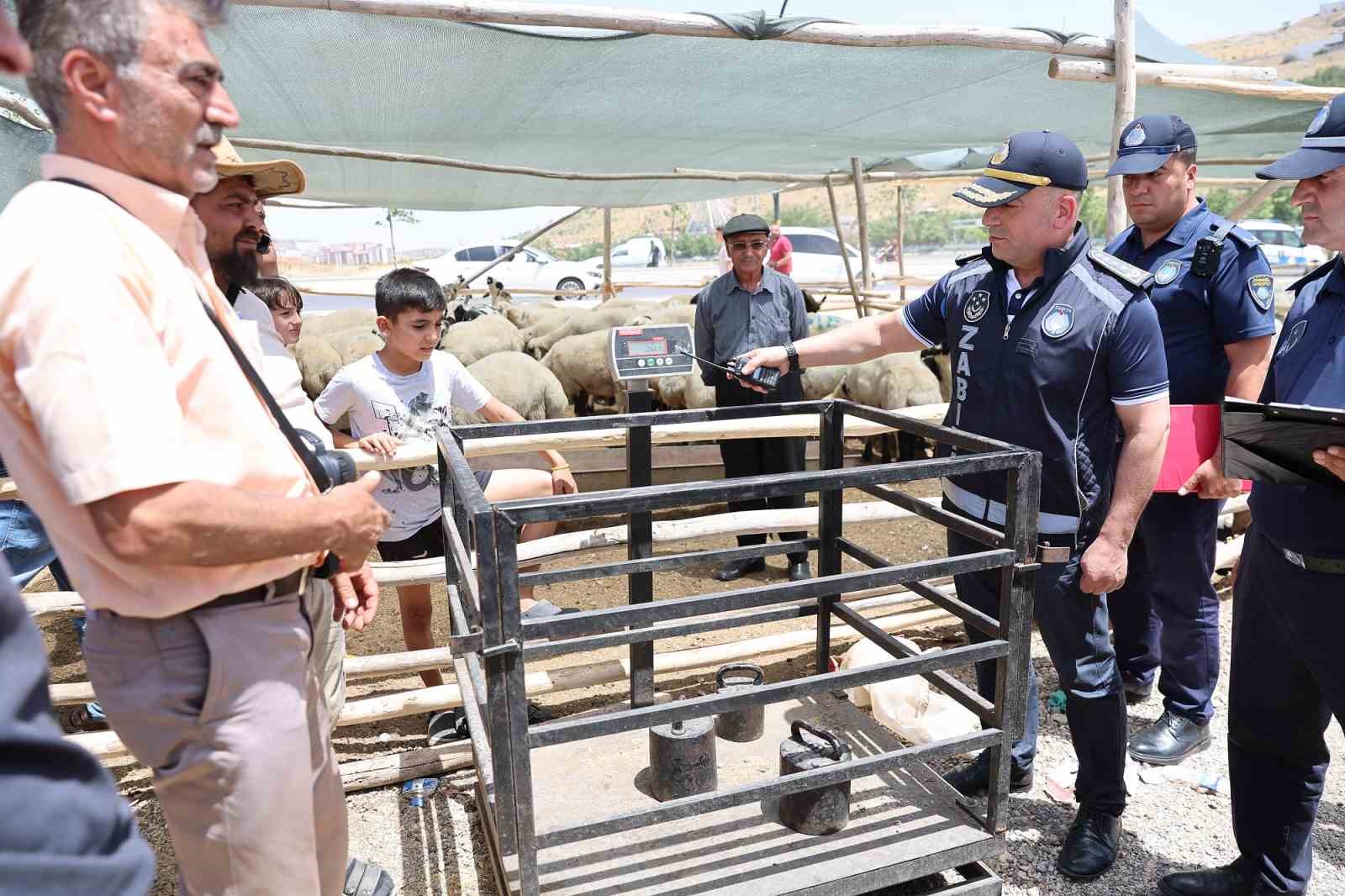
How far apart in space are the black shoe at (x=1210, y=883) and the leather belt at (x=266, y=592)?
8.08 feet

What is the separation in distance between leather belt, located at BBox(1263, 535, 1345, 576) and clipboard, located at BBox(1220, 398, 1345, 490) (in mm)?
167

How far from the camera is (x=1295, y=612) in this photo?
6.96 ft

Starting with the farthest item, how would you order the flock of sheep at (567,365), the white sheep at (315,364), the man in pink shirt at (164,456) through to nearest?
the white sheep at (315,364) < the flock of sheep at (567,365) < the man in pink shirt at (164,456)

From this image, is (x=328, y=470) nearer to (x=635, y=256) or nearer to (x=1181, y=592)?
(x=1181, y=592)

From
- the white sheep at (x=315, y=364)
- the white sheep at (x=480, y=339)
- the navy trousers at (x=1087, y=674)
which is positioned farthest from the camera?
the white sheep at (x=480, y=339)

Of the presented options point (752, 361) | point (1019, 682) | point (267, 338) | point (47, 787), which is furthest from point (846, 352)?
point (47, 787)

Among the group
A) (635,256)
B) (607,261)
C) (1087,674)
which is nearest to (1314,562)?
(1087,674)

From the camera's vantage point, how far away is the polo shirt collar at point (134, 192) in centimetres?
139

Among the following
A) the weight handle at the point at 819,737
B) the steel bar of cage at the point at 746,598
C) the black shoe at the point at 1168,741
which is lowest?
the black shoe at the point at 1168,741

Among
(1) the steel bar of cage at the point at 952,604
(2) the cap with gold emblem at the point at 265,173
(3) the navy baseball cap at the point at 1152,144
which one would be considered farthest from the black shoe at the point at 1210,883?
(2) the cap with gold emblem at the point at 265,173

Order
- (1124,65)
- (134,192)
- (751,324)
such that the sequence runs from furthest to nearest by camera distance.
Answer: (751,324), (1124,65), (134,192)

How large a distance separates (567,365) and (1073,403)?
24.8ft

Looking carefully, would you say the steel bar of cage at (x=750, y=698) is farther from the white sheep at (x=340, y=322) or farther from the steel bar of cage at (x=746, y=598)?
the white sheep at (x=340, y=322)

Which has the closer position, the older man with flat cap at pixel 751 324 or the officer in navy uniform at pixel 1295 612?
the officer in navy uniform at pixel 1295 612
